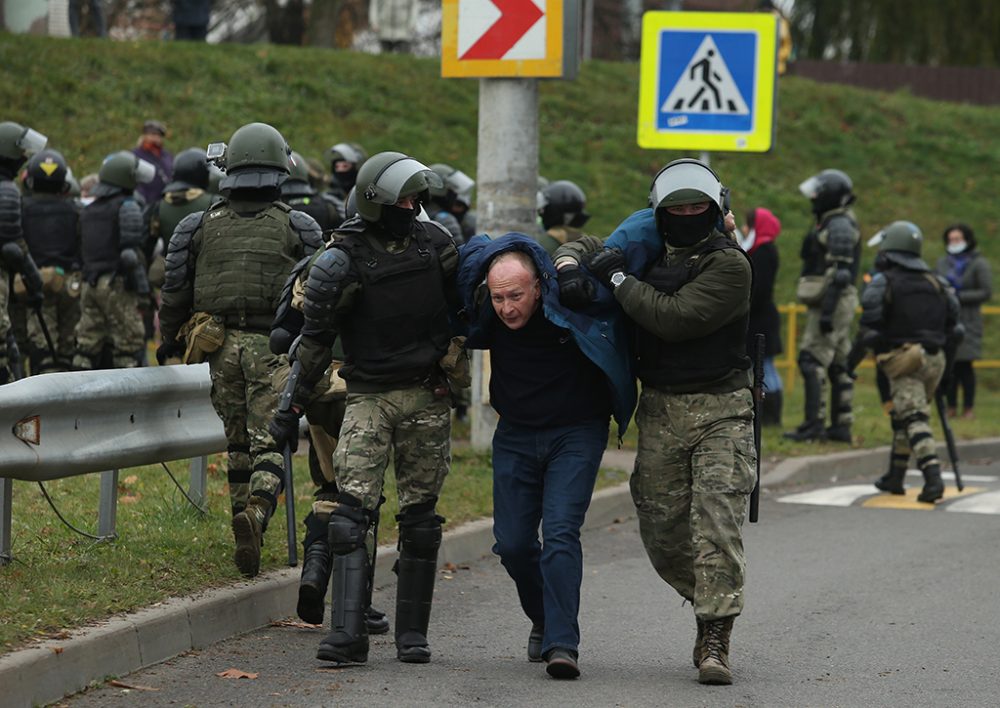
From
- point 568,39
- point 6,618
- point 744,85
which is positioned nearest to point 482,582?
point 6,618

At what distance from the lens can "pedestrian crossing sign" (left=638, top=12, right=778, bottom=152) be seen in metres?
12.0

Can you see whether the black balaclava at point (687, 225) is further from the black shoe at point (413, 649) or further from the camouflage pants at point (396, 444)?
the black shoe at point (413, 649)

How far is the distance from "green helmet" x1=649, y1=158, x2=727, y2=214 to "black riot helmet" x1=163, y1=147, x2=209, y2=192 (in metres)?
5.87

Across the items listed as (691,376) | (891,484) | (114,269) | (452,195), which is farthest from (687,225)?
(114,269)

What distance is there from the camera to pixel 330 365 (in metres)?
7.24

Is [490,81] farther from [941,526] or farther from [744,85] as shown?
[941,526]


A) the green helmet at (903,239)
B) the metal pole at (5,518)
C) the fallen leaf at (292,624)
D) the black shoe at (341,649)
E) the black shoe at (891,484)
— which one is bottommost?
the black shoe at (891,484)

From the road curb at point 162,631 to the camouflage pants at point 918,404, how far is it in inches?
145

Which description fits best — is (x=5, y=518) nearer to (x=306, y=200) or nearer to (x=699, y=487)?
(x=699, y=487)

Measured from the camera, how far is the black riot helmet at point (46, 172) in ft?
44.4

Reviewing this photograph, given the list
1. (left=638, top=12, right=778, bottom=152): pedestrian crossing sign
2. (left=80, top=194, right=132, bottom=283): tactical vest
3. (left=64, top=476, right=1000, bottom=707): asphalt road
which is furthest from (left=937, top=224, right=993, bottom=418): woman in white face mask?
(left=80, top=194, right=132, bottom=283): tactical vest

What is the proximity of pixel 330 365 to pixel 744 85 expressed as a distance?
18.7 feet

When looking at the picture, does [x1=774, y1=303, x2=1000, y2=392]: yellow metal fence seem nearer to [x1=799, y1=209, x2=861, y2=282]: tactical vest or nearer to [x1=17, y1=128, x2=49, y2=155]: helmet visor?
[x1=799, y1=209, x2=861, y2=282]: tactical vest

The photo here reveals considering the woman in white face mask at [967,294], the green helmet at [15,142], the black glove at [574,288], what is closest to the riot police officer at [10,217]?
the green helmet at [15,142]
